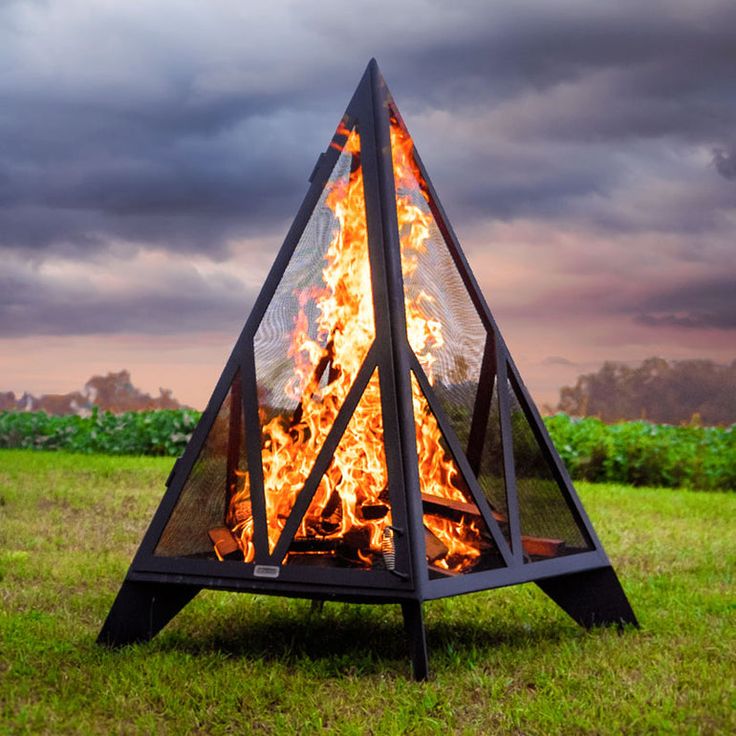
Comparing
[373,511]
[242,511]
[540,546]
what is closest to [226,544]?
[242,511]

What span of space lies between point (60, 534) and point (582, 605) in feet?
13.3

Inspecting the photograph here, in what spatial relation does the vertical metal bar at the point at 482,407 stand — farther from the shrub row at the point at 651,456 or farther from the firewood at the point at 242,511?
the shrub row at the point at 651,456

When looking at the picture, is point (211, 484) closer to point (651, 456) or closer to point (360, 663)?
point (360, 663)

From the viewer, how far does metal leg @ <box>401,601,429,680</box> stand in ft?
12.4

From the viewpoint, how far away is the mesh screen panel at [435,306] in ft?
13.7

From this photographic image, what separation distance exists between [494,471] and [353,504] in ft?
2.06

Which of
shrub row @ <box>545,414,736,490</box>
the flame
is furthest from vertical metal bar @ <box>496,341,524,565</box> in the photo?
shrub row @ <box>545,414,736,490</box>

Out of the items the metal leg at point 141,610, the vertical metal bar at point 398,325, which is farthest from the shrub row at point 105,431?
the vertical metal bar at point 398,325

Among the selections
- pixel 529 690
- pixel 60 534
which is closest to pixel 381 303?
pixel 529 690

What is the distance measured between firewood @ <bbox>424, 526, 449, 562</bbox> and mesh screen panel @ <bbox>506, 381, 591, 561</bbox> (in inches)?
17.1

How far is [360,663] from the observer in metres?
4.12

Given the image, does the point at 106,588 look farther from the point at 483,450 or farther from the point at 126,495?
the point at 126,495

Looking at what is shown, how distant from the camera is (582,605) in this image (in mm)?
4676

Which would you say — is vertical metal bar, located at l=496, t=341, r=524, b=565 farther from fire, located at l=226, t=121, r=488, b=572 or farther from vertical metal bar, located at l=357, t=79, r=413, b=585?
vertical metal bar, located at l=357, t=79, r=413, b=585
